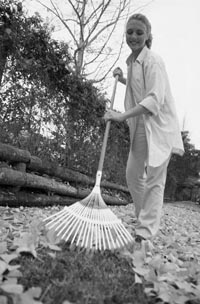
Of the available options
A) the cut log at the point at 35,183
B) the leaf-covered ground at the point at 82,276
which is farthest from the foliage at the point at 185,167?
the leaf-covered ground at the point at 82,276

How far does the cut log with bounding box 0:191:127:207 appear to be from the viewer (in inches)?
151

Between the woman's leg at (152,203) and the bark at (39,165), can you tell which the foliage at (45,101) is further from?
the woman's leg at (152,203)

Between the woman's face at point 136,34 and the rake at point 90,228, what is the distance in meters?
1.24

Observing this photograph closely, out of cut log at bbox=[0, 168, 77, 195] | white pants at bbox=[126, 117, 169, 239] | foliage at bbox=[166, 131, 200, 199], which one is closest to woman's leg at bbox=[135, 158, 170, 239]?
white pants at bbox=[126, 117, 169, 239]

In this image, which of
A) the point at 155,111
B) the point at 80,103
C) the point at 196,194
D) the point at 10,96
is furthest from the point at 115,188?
the point at 196,194

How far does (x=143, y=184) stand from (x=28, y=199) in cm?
164

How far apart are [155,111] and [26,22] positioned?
2.21m

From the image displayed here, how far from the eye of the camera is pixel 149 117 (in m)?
→ 2.72

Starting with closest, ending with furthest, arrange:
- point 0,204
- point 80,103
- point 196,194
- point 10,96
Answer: point 0,204, point 10,96, point 80,103, point 196,194

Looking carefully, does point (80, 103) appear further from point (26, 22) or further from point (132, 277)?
point (132, 277)

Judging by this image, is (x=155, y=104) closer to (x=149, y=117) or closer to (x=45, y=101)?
(x=149, y=117)

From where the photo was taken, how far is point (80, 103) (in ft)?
18.4

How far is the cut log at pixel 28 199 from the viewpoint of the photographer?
3844mm

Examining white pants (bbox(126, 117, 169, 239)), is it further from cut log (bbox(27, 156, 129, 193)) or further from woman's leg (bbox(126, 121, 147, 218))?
cut log (bbox(27, 156, 129, 193))
